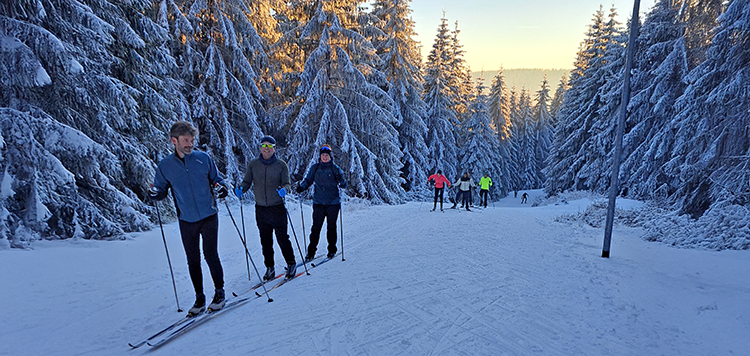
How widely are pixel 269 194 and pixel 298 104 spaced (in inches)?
441

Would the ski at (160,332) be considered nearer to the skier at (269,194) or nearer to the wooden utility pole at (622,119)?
the skier at (269,194)

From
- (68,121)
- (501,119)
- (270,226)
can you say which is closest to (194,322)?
(270,226)

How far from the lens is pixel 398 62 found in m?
20.6

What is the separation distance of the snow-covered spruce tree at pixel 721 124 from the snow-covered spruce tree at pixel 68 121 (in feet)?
43.5

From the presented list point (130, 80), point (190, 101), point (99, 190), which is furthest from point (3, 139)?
point (190, 101)

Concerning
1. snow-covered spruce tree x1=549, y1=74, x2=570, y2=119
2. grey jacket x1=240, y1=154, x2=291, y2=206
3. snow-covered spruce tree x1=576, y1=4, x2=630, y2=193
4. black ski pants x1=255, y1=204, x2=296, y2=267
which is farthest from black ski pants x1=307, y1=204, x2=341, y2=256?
snow-covered spruce tree x1=549, y1=74, x2=570, y2=119

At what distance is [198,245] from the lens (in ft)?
13.1

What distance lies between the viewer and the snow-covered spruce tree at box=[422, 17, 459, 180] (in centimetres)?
2489

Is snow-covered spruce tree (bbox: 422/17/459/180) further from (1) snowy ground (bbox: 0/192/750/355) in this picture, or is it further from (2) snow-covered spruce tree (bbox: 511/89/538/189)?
(2) snow-covered spruce tree (bbox: 511/89/538/189)

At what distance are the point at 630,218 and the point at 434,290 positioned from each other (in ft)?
29.7

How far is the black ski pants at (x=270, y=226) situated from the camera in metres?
5.19

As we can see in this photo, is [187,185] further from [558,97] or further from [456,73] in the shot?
[558,97]

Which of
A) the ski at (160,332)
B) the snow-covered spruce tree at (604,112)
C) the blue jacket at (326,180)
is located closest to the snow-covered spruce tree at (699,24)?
the snow-covered spruce tree at (604,112)

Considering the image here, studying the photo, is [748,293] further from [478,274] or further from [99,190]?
[99,190]
